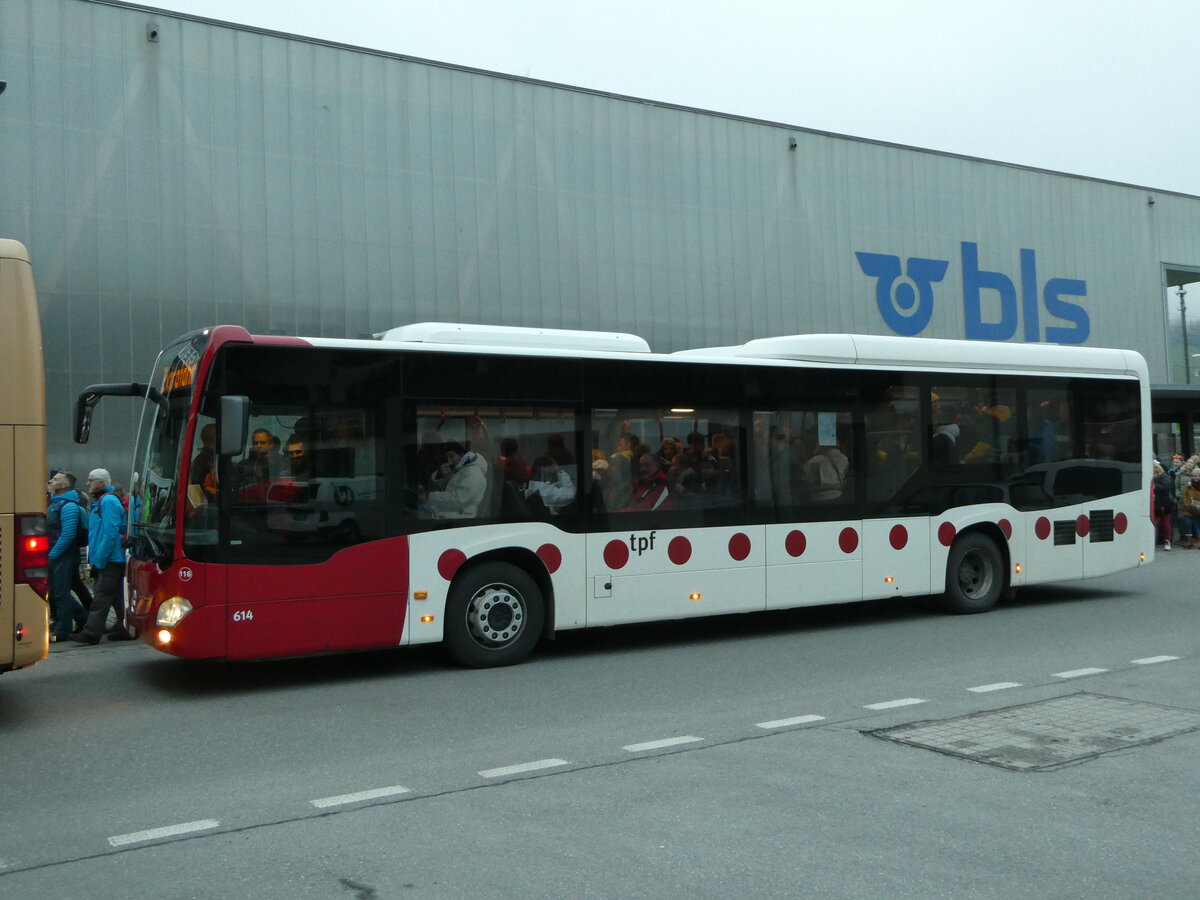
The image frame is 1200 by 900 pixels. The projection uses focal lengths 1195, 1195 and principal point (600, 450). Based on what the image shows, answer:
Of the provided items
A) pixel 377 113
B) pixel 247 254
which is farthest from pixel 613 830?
pixel 377 113

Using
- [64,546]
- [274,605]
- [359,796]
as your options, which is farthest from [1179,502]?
[359,796]

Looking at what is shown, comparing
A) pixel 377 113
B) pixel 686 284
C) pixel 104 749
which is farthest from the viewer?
pixel 686 284

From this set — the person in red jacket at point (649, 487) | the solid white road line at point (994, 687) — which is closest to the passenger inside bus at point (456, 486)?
the person in red jacket at point (649, 487)

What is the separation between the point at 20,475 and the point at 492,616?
3805mm

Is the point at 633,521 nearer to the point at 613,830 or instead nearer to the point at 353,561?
the point at 353,561

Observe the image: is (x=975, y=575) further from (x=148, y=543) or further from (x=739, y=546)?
(x=148, y=543)

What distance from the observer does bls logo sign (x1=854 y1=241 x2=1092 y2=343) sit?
970 inches

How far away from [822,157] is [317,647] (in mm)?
17909

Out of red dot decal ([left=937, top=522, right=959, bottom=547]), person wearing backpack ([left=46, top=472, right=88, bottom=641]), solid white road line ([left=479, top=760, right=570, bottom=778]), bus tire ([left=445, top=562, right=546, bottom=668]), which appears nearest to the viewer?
solid white road line ([left=479, top=760, right=570, bottom=778])

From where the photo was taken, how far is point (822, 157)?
2402 cm

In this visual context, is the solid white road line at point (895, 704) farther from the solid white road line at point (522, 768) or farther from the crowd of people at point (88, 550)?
the crowd of people at point (88, 550)

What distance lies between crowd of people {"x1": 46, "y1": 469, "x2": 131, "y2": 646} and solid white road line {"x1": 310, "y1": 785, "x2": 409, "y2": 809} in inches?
253

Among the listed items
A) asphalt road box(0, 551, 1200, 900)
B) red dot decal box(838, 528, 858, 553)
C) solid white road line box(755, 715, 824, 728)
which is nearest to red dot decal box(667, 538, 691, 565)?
asphalt road box(0, 551, 1200, 900)

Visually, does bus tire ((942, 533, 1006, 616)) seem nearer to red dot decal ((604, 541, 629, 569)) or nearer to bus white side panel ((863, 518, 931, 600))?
bus white side panel ((863, 518, 931, 600))
